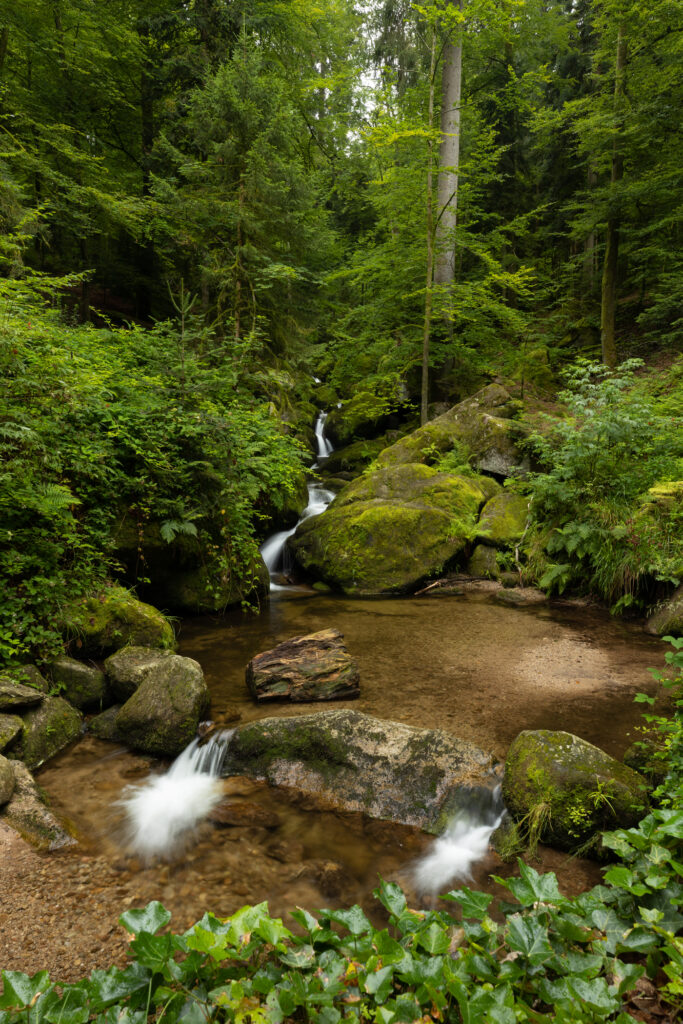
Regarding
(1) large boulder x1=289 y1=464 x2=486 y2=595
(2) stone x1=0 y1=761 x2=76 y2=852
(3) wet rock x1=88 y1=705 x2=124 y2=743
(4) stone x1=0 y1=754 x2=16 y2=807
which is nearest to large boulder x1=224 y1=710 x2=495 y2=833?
(3) wet rock x1=88 y1=705 x2=124 y2=743

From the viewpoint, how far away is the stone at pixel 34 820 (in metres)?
3.31

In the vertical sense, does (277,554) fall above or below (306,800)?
above

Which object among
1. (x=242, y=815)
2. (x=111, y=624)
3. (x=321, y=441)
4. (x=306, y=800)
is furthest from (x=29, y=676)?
(x=321, y=441)

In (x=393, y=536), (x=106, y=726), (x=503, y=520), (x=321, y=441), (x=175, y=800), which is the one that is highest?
(x=321, y=441)

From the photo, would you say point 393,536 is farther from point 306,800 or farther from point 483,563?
point 306,800

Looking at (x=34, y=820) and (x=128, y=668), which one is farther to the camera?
(x=128, y=668)

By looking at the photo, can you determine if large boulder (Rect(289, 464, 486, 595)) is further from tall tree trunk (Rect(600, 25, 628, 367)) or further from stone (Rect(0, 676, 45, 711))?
tall tree trunk (Rect(600, 25, 628, 367))

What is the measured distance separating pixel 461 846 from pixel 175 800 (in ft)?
7.16

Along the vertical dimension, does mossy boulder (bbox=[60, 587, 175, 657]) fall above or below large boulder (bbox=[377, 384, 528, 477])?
below

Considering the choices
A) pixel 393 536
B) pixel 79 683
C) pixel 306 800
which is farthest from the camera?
pixel 393 536

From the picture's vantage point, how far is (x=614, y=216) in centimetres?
1303

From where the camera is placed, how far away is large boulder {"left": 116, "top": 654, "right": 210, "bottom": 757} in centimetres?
446

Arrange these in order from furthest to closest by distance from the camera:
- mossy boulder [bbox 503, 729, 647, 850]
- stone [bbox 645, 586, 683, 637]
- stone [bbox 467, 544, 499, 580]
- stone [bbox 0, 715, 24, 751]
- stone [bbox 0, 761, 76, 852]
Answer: stone [bbox 467, 544, 499, 580] → stone [bbox 645, 586, 683, 637] → stone [bbox 0, 715, 24, 751] → stone [bbox 0, 761, 76, 852] → mossy boulder [bbox 503, 729, 647, 850]

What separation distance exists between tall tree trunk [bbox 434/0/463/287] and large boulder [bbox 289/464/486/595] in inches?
241
